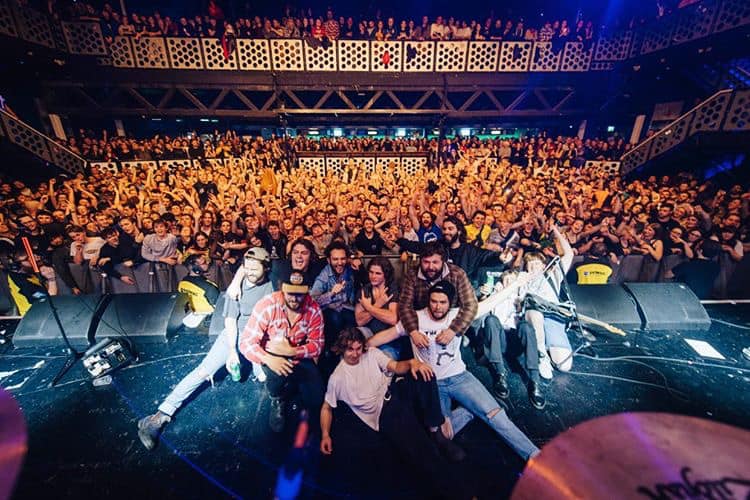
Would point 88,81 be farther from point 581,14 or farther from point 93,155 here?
point 581,14

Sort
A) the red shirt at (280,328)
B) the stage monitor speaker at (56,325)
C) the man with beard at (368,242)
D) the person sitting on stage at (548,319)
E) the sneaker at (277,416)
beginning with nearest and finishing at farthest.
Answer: the red shirt at (280,328)
the sneaker at (277,416)
the person sitting on stage at (548,319)
the stage monitor speaker at (56,325)
the man with beard at (368,242)

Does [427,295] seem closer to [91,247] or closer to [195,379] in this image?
[195,379]

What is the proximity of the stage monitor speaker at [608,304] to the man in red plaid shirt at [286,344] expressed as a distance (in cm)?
434

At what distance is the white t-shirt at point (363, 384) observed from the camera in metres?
3.06

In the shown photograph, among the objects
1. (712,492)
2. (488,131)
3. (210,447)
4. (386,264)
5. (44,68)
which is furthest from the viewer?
(488,131)

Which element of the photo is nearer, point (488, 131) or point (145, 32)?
point (145, 32)

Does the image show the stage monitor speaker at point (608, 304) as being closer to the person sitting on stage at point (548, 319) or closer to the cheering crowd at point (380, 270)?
the cheering crowd at point (380, 270)

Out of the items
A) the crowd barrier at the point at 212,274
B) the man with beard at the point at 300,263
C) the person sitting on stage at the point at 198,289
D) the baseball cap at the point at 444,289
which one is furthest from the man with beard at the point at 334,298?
the person sitting on stage at the point at 198,289

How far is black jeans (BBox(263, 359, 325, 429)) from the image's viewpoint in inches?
134

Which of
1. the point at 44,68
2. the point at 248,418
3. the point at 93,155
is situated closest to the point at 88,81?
the point at 44,68

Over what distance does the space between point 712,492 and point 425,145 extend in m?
15.2

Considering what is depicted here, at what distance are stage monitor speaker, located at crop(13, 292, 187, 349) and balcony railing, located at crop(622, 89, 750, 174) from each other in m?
15.3

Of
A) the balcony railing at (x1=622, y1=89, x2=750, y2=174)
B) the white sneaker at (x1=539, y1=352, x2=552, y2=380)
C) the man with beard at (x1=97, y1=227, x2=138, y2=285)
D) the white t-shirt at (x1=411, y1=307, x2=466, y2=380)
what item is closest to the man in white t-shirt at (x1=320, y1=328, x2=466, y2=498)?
the white t-shirt at (x1=411, y1=307, x2=466, y2=380)

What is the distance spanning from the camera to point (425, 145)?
15.0 metres
